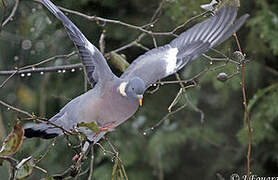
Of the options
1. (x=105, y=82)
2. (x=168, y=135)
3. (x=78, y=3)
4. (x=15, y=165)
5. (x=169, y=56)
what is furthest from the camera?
(x=168, y=135)

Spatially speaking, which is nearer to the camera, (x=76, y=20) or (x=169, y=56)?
(x=169, y=56)

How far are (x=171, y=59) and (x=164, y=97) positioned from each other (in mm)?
1095

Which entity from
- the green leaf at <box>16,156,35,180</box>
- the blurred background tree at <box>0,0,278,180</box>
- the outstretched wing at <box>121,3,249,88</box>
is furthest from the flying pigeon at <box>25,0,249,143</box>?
the blurred background tree at <box>0,0,278,180</box>

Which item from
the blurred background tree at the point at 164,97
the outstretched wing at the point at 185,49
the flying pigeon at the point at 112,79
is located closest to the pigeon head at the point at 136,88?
the flying pigeon at the point at 112,79

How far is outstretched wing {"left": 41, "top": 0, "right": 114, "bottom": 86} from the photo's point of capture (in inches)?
56.4

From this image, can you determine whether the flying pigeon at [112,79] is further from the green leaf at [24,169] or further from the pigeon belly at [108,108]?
the green leaf at [24,169]

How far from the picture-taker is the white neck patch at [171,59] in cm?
168

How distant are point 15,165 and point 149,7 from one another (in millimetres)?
1654

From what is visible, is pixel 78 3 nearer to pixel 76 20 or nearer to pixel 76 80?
pixel 76 20

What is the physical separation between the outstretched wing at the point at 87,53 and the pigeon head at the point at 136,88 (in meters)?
0.09

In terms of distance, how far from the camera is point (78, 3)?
6.73ft

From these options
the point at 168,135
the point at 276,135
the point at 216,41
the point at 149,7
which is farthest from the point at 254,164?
the point at 216,41

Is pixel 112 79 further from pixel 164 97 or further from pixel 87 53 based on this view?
pixel 164 97

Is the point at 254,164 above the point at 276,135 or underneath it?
underneath
